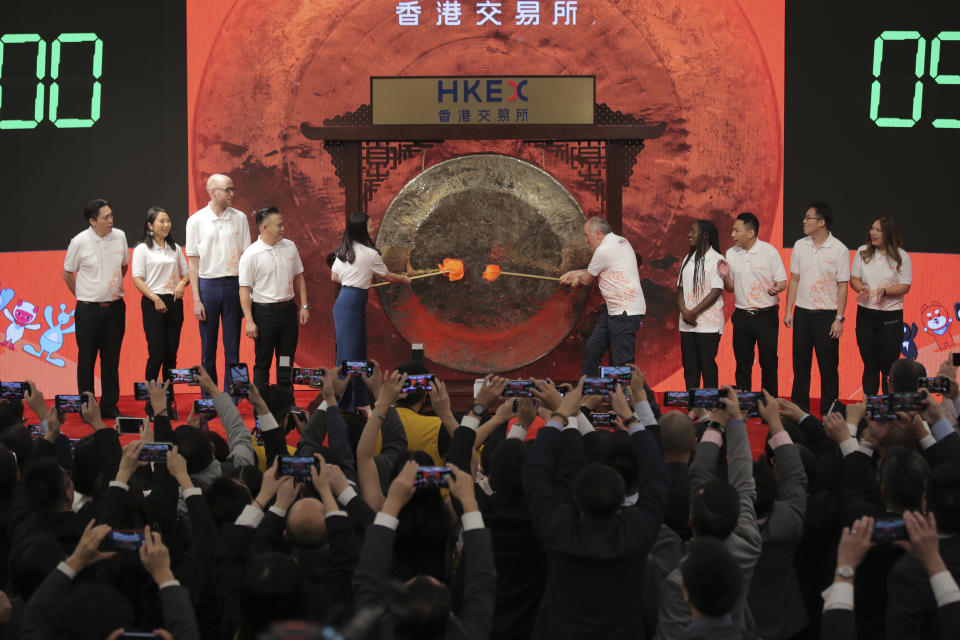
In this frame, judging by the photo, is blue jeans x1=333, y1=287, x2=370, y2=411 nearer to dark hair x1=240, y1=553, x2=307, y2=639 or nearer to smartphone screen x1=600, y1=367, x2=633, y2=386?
smartphone screen x1=600, y1=367, x2=633, y2=386

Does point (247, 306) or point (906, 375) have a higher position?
point (247, 306)

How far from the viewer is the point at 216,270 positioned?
20.1ft

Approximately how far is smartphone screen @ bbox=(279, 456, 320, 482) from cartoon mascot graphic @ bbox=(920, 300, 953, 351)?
5590 millimetres

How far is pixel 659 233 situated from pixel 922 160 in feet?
5.83

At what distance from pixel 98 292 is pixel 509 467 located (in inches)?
159

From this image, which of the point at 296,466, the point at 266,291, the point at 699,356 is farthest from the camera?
the point at 266,291

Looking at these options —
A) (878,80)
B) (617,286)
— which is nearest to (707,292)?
(617,286)

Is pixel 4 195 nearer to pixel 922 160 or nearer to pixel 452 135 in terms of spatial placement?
pixel 452 135

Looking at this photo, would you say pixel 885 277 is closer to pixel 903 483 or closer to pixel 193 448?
pixel 903 483

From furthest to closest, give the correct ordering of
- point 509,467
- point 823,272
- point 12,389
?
point 823,272 < point 12,389 < point 509,467

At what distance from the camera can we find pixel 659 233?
23.2 feet

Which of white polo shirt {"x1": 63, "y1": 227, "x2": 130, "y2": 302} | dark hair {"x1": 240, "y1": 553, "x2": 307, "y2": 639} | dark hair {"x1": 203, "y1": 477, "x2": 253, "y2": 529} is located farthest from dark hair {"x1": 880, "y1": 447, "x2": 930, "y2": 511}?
white polo shirt {"x1": 63, "y1": 227, "x2": 130, "y2": 302}

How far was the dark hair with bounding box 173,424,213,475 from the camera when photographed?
3039 mm

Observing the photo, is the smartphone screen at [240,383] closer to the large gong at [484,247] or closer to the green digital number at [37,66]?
the large gong at [484,247]
